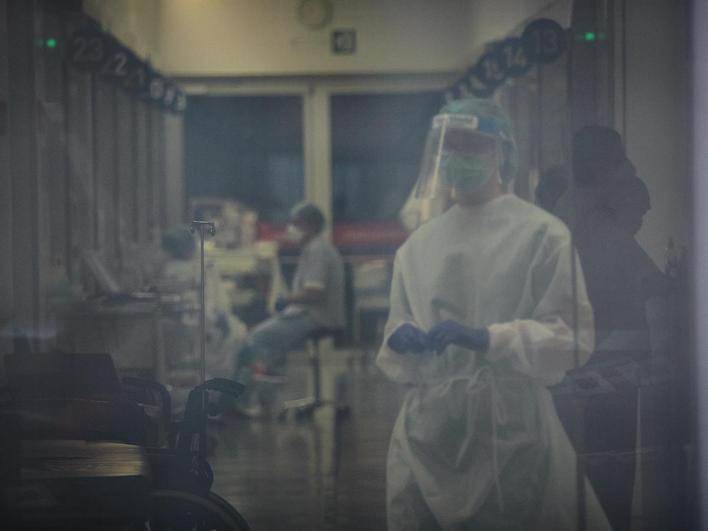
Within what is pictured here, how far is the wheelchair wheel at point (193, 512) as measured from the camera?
3.21 metres

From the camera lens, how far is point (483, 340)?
3.38m

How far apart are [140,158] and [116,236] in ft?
0.94

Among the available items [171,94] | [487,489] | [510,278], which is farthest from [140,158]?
[487,489]

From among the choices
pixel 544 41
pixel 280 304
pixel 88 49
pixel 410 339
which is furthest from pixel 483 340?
pixel 88 49

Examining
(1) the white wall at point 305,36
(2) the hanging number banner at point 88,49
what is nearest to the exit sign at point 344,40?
(1) the white wall at point 305,36

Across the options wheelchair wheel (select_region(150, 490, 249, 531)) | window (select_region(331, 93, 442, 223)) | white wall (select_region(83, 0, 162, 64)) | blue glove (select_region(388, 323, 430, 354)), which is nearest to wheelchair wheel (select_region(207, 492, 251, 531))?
wheelchair wheel (select_region(150, 490, 249, 531))

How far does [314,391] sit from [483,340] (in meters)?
0.89

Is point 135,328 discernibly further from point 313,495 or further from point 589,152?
point 589,152

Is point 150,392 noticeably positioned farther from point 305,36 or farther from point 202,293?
point 305,36

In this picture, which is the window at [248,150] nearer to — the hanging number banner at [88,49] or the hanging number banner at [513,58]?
the hanging number banner at [88,49]

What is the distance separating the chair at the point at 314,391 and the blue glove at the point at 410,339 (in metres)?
0.57

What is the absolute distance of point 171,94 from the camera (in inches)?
145

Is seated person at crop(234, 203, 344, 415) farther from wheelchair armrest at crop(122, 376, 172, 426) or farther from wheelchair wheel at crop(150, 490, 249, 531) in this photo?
wheelchair wheel at crop(150, 490, 249, 531)

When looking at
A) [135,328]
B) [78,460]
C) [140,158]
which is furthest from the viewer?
[140,158]
